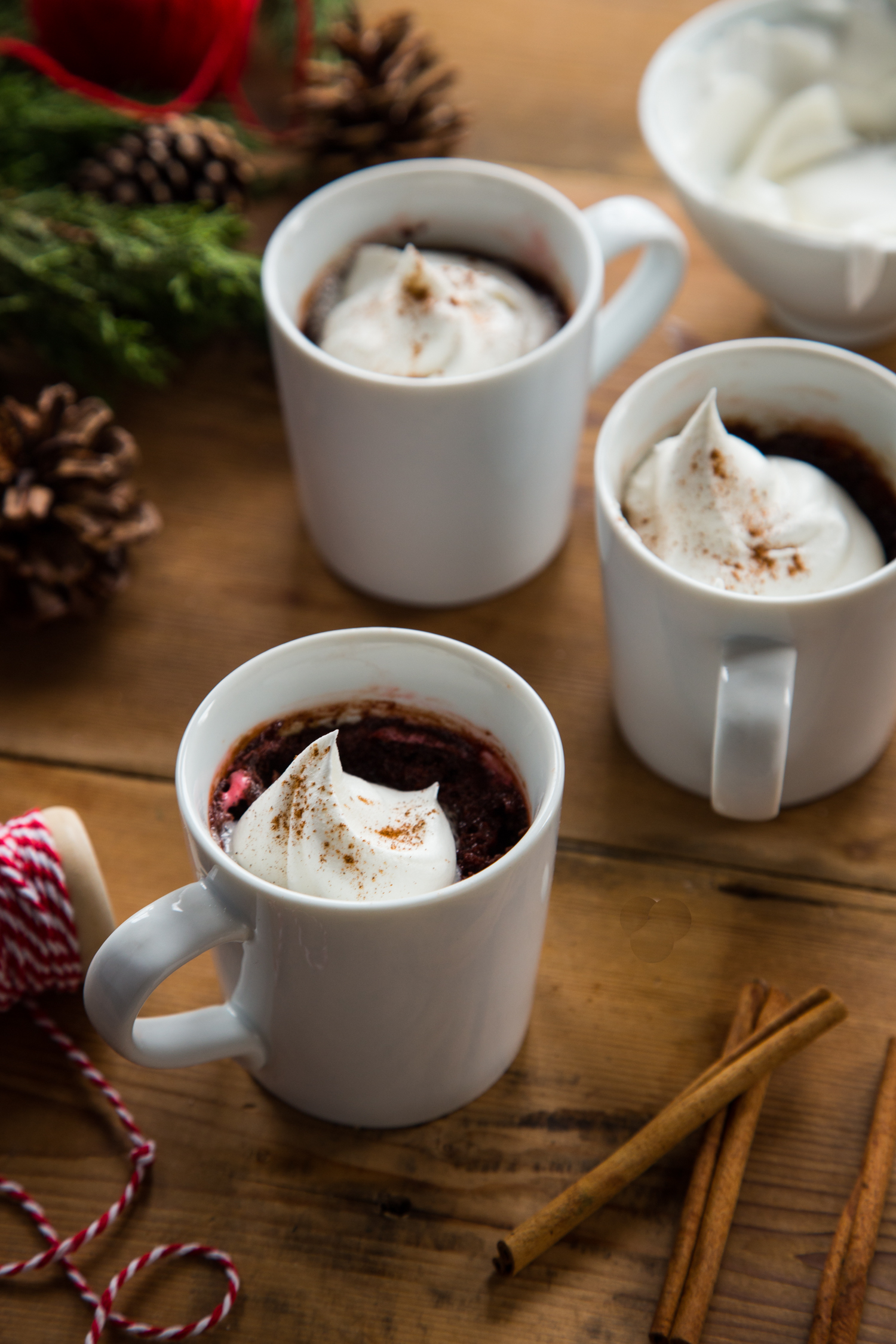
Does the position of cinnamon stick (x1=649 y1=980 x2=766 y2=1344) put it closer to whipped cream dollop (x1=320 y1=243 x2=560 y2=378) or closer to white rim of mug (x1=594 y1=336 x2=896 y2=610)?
white rim of mug (x1=594 y1=336 x2=896 y2=610)

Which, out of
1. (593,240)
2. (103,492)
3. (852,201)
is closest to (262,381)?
(103,492)

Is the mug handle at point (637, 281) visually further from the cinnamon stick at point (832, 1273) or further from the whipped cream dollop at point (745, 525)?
the cinnamon stick at point (832, 1273)

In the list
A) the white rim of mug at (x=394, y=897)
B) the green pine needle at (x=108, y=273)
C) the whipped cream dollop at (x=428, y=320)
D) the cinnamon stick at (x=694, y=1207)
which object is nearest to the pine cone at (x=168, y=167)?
the green pine needle at (x=108, y=273)

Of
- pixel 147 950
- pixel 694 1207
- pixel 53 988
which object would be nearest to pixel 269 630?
pixel 53 988

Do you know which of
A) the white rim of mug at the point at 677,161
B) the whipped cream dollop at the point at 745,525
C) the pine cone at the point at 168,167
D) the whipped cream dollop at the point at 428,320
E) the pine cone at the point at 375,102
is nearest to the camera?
the whipped cream dollop at the point at 745,525

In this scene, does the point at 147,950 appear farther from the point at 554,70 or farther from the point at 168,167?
the point at 554,70

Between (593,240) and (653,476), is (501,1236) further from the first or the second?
(593,240)
